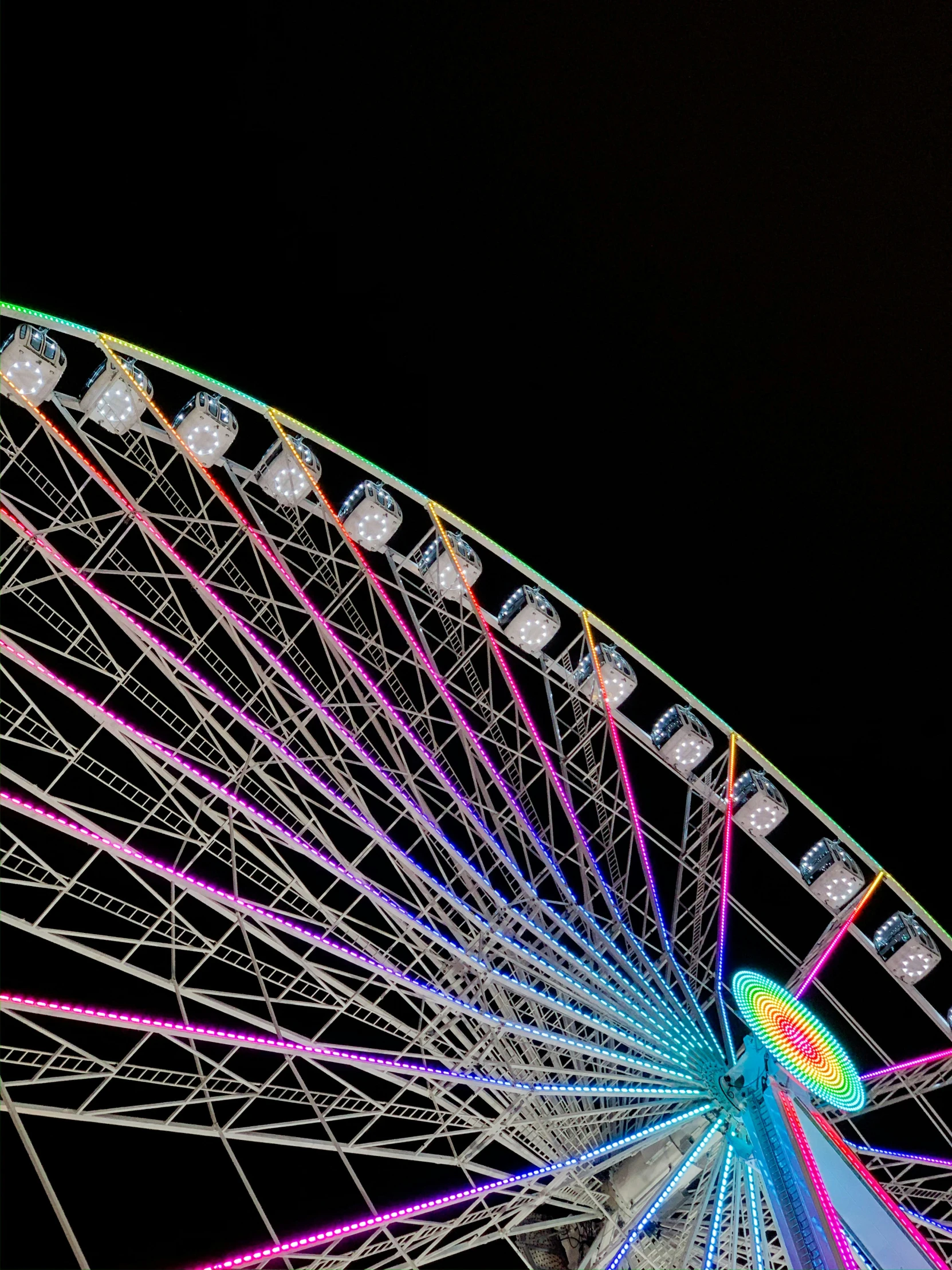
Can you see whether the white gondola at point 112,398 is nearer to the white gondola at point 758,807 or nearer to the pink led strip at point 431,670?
the pink led strip at point 431,670

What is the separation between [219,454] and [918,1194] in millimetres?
14357

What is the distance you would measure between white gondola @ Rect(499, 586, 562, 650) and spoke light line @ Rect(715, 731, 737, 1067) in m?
3.34

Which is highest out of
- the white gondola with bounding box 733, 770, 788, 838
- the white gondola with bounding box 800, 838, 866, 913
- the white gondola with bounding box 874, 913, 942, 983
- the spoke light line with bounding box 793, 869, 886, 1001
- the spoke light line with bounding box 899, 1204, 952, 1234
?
the white gondola with bounding box 733, 770, 788, 838

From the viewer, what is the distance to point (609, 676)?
1853 cm

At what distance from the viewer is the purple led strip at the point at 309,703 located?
37.0ft

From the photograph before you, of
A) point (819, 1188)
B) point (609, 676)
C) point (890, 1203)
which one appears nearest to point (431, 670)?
point (609, 676)

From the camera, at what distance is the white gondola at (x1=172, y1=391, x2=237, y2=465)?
15867 mm

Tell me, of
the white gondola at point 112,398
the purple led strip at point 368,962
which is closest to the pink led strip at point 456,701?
the purple led strip at point 368,962

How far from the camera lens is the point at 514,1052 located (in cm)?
1531

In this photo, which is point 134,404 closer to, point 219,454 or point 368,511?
Result: point 219,454

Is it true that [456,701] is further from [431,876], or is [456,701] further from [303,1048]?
[303,1048]

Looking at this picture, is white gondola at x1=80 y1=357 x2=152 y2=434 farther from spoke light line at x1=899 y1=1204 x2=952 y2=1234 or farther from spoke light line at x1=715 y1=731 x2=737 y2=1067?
spoke light line at x1=899 y1=1204 x2=952 y2=1234

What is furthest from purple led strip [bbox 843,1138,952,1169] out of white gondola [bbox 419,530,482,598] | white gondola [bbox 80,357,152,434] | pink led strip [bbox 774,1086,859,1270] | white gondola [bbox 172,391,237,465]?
white gondola [bbox 80,357,152,434]

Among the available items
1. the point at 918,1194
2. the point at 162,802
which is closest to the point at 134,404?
the point at 162,802
